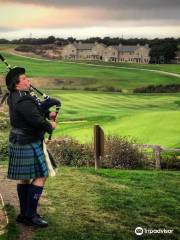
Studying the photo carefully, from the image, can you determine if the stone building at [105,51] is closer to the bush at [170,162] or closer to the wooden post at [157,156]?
the bush at [170,162]

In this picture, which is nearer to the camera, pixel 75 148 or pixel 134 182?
pixel 134 182

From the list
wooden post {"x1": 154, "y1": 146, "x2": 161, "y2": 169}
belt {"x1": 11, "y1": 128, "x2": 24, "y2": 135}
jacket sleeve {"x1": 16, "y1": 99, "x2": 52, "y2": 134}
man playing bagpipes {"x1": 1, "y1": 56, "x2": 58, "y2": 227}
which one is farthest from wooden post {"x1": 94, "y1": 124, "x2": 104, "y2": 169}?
jacket sleeve {"x1": 16, "y1": 99, "x2": 52, "y2": 134}

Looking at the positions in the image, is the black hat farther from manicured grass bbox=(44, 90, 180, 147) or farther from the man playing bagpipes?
manicured grass bbox=(44, 90, 180, 147)

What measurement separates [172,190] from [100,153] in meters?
3.99

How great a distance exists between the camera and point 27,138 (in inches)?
276

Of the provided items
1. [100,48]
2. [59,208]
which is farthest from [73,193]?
[100,48]

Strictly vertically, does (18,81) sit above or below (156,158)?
above

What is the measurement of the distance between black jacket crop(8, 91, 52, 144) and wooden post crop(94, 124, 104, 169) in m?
6.28

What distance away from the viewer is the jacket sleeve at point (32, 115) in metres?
6.86

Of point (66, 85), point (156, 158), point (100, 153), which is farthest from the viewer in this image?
point (66, 85)

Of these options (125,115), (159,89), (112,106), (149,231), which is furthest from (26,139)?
(159,89)

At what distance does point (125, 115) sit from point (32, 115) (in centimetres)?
2223

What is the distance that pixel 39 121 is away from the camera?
271 inches

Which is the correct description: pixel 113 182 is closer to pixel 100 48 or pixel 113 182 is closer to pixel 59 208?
pixel 59 208
